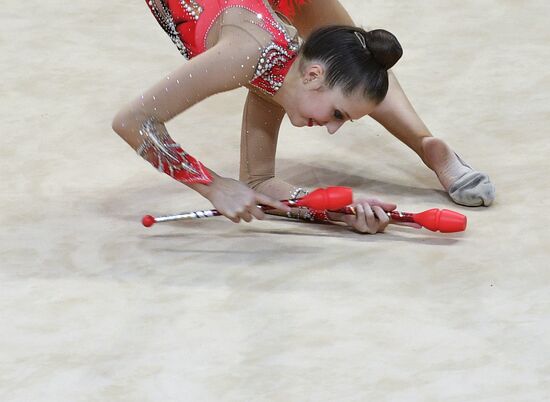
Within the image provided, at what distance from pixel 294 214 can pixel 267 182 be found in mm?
130

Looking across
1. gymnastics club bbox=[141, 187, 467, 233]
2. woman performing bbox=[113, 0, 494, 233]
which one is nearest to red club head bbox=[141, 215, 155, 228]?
gymnastics club bbox=[141, 187, 467, 233]

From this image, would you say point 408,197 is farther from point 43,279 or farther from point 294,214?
point 43,279

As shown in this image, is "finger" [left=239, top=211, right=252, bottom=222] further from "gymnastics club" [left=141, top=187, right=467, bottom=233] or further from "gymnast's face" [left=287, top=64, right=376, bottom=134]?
"gymnast's face" [left=287, top=64, right=376, bottom=134]

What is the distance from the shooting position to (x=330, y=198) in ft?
6.27

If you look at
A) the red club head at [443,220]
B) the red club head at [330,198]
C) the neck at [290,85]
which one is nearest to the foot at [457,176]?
the red club head at [443,220]

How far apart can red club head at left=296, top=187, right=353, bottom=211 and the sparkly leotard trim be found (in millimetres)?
197

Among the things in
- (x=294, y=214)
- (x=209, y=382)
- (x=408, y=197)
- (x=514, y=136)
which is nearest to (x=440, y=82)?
(x=514, y=136)

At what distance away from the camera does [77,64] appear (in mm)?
2816

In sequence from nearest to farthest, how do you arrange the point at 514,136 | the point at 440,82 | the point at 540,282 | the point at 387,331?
the point at 387,331 → the point at 540,282 → the point at 514,136 → the point at 440,82

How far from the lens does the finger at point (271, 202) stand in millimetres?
1932

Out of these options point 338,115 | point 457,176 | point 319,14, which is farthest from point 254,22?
point 457,176

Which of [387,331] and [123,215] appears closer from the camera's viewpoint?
[387,331]

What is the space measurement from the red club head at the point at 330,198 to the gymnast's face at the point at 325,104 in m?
0.11

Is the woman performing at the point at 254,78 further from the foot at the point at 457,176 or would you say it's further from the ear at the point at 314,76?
the foot at the point at 457,176
